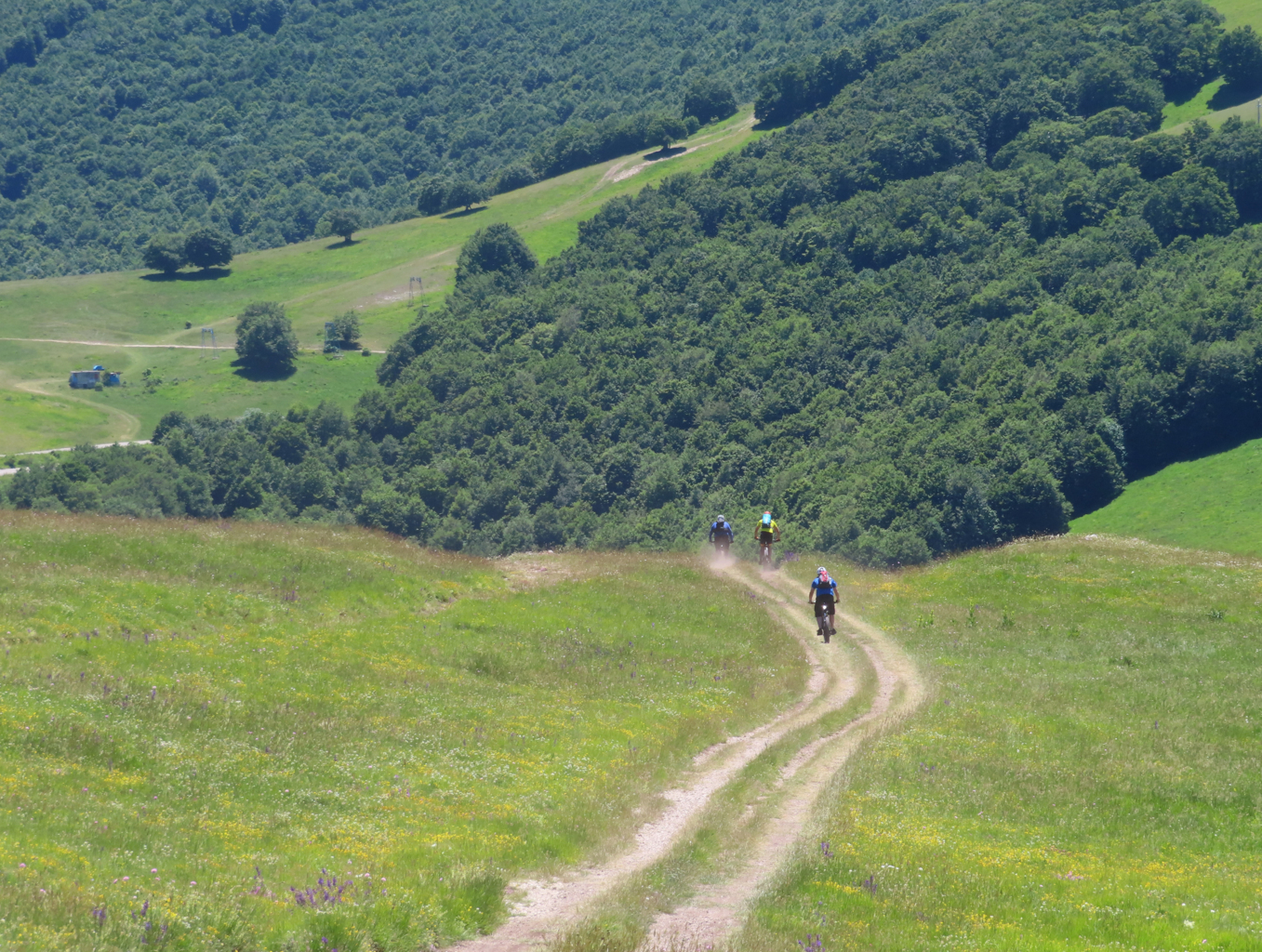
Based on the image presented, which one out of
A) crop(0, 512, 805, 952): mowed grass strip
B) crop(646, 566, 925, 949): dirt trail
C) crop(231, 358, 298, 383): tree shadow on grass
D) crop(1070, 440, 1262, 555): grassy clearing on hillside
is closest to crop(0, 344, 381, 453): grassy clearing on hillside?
crop(231, 358, 298, 383): tree shadow on grass

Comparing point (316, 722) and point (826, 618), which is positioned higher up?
point (316, 722)

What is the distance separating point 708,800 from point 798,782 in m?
2.68

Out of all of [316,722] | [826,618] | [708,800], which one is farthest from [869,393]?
[316,722]

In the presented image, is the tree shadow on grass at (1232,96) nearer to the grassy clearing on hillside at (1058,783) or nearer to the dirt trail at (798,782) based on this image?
the grassy clearing on hillside at (1058,783)

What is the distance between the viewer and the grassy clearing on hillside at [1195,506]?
259 feet

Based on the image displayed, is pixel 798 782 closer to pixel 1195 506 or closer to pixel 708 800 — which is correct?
pixel 708 800

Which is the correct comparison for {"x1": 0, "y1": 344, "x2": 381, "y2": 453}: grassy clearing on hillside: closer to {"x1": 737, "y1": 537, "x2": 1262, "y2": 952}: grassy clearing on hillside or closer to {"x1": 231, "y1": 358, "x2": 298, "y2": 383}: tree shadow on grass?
{"x1": 231, "y1": 358, "x2": 298, "y2": 383}: tree shadow on grass

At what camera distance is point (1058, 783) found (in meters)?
27.6

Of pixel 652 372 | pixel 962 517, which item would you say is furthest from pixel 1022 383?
pixel 652 372

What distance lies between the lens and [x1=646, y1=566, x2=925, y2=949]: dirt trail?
18766mm

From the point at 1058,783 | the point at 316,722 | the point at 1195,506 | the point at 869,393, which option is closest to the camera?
the point at 316,722

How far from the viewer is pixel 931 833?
2339cm

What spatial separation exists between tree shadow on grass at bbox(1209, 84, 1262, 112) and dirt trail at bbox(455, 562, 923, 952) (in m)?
173

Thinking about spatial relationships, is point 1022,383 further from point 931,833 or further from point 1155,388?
point 931,833
